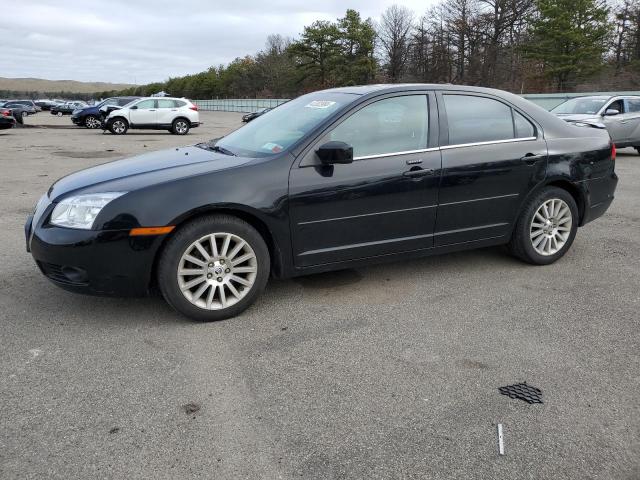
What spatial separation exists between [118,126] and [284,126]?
2180cm

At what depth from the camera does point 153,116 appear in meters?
24.1

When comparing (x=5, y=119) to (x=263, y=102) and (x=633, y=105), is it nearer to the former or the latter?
(x=633, y=105)

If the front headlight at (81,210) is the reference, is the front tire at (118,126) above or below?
above

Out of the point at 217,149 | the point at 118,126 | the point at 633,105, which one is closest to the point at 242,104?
the point at 118,126

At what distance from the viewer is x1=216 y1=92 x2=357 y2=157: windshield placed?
398 centimetres

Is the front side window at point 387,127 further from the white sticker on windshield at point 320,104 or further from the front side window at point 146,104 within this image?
the front side window at point 146,104

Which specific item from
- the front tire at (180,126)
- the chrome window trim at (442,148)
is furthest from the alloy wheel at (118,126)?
the chrome window trim at (442,148)

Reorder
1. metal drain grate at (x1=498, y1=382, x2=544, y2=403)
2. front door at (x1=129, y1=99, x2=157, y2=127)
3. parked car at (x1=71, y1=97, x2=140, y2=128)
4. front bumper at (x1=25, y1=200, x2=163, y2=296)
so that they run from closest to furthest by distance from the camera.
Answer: metal drain grate at (x1=498, y1=382, x2=544, y2=403), front bumper at (x1=25, y1=200, x2=163, y2=296), front door at (x1=129, y1=99, x2=157, y2=127), parked car at (x1=71, y1=97, x2=140, y2=128)

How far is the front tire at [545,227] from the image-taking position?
468cm

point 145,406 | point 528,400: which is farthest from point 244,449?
point 528,400

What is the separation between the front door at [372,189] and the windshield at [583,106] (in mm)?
11016

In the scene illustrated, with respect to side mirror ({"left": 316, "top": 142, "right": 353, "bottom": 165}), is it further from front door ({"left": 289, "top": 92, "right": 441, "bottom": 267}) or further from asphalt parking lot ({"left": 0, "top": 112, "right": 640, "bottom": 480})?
asphalt parking lot ({"left": 0, "top": 112, "right": 640, "bottom": 480})

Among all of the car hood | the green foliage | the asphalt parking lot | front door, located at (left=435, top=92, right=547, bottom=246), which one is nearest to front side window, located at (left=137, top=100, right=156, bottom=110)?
the asphalt parking lot

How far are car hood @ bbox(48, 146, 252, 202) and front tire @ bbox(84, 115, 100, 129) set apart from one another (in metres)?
26.6
